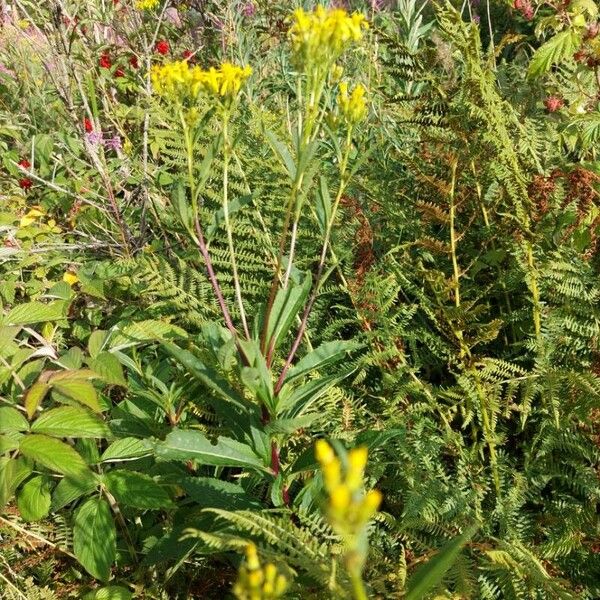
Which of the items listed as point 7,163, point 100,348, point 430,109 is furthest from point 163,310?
point 7,163

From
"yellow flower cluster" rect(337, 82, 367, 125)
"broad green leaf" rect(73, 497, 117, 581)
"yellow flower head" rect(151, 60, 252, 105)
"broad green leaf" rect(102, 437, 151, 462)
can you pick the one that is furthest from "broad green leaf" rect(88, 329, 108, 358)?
"yellow flower cluster" rect(337, 82, 367, 125)

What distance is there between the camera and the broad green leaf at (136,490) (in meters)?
1.23

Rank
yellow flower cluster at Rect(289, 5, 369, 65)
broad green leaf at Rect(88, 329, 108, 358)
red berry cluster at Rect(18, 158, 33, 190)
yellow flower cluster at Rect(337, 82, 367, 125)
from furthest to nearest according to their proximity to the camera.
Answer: red berry cluster at Rect(18, 158, 33, 190)
broad green leaf at Rect(88, 329, 108, 358)
yellow flower cluster at Rect(337, 82, 367, 125)
yellow flower cluster at Rect(289, 5, 369, 65)

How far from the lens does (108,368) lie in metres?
1.36

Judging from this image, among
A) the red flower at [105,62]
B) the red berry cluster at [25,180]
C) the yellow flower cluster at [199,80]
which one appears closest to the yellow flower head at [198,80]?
the yellow flower cluster at [199,80]

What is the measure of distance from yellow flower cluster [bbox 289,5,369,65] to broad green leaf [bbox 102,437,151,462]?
77 cm

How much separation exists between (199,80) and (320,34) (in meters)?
0.23

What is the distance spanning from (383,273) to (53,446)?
0.98 meters

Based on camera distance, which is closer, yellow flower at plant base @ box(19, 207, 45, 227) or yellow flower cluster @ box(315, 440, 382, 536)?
yellow flower cluster @ box(315, 440, 382, 536)

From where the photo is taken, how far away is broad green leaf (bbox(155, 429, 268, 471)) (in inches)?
43.4

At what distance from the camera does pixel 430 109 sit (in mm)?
1639

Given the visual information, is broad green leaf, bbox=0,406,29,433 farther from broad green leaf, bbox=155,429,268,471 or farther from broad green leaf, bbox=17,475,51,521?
broad green leaf, bbox=155,429,268,471

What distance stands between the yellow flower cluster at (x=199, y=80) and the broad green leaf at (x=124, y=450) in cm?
66

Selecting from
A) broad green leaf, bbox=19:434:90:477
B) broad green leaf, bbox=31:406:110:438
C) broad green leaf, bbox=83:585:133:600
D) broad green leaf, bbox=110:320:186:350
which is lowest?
broad green leaf, bbox=83:585:133:600
